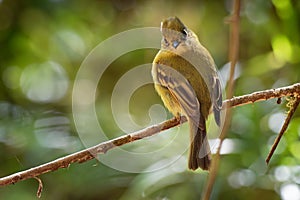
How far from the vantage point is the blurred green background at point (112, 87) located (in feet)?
8.24

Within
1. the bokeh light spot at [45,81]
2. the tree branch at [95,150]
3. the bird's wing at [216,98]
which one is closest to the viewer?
the tree branch at [95,150]

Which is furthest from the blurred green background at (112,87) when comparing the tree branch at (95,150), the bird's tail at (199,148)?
the tree branch at (95,150)

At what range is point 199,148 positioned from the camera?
1952 mm

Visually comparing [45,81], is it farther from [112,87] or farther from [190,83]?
[190,83]

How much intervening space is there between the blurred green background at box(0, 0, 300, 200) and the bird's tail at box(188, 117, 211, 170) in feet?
1.63

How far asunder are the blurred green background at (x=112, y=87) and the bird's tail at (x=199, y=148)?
50 centimetres

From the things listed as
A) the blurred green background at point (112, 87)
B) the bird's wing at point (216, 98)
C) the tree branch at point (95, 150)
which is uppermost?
the tree branch at point (95, 150)

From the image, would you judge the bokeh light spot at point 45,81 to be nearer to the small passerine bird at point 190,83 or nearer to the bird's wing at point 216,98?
the small passerine bird at point 190,83

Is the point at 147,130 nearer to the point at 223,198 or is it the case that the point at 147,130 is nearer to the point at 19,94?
the point at 223,198

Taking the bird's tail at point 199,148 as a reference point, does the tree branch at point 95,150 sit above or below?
above

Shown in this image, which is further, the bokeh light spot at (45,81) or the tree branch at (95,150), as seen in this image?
the bokeh light spot at (45,81)

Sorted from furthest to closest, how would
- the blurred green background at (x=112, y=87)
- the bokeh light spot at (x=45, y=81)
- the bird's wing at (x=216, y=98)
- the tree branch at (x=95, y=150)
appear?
the bokeh light spot at (x=45, y=81), the blurred green background at (x=112, y=87), the bird's wing at (x=216, y=98), the tree branch at (x=95, y=150)

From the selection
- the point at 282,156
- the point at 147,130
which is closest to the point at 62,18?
the point at 282,156

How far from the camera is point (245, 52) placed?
3.59 m
